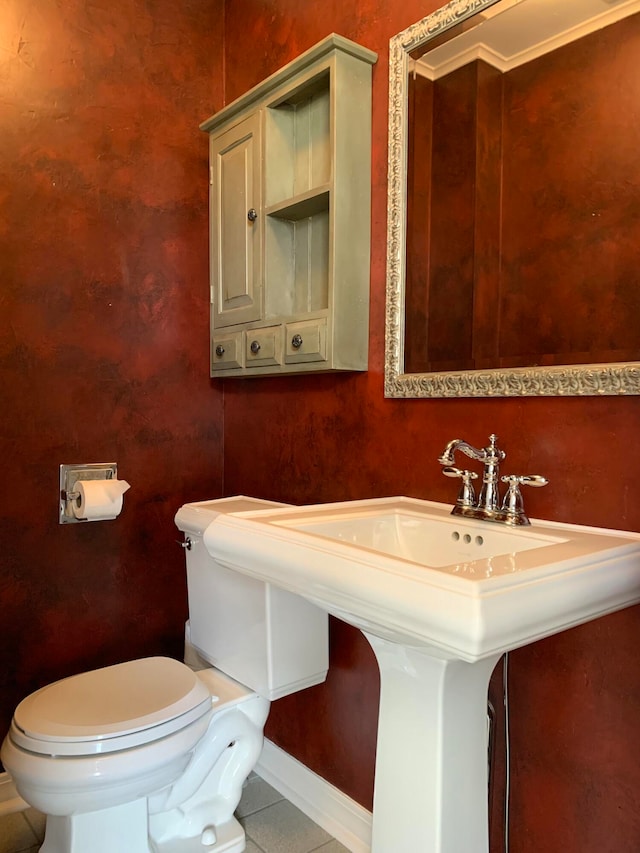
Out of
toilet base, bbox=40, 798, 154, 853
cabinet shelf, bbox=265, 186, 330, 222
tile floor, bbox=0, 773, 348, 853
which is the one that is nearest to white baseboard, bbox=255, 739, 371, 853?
tile floor, bbox=0, 773, 348, 853

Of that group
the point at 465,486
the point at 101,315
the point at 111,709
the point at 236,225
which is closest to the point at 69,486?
the point at 101,315

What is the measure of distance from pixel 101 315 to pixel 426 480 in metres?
1.15

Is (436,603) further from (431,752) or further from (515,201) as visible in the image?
(515,201)

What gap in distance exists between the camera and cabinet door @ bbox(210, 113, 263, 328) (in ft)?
5.98

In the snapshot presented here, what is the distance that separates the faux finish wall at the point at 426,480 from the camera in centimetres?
111

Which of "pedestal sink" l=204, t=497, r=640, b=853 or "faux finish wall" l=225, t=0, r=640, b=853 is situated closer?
"pedestal sink" l=204, t=497, r=640, b=853

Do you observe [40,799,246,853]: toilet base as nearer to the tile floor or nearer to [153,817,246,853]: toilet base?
[153,817,246,853]: toilet base

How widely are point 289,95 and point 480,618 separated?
1.52 meters

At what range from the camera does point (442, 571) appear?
0.79 meters

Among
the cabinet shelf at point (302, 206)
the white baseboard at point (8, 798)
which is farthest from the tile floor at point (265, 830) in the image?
the cabinet shelf at point (302, 206)

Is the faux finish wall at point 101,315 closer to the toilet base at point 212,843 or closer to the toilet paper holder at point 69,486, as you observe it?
the toilet paper holder at point 69,486

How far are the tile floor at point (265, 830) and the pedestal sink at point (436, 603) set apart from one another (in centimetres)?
62

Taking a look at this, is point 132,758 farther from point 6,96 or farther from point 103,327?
point 6,96

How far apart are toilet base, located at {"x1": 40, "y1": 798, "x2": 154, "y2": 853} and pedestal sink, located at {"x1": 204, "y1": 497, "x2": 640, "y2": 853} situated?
627 mm
